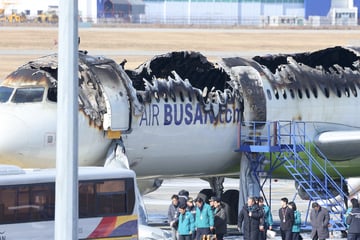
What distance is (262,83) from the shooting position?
35.5 metres

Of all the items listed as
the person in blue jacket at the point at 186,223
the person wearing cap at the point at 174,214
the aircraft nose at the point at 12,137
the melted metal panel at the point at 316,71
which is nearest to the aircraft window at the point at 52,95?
the aircraft nose at the point at 12,137

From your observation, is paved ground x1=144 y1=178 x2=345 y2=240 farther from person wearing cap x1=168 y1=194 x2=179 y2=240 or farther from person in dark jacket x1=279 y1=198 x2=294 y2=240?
person wearing cap x1=168 y1=194 x2=179 y2=240

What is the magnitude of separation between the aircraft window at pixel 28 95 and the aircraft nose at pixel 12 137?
665 mm

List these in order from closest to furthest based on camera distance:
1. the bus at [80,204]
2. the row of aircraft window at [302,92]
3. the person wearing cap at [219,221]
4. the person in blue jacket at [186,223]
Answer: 1. the bus at [80,204]
2. the person in blue jacket at [186,223]
3. the person wearing cap at [219,221]
4. the row of aircraft window at [302,92]

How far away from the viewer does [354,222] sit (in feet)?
97.9

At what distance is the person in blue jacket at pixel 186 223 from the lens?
29547 mm

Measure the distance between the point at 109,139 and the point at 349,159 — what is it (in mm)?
8402

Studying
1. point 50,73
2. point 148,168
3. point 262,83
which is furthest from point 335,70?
point 50,73

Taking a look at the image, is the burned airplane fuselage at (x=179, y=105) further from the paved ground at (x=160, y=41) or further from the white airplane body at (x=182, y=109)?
the paved ground at (x=160, y=41)

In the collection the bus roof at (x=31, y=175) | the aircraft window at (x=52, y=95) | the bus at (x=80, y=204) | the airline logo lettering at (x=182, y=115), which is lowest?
the bus at (x=80, y=204)

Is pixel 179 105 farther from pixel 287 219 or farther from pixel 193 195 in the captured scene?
pixel 193 195

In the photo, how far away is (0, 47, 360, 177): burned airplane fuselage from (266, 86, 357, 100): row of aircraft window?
1.1 inches

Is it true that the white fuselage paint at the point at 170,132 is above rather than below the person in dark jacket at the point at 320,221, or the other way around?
above

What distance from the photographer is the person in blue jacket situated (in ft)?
96.9
